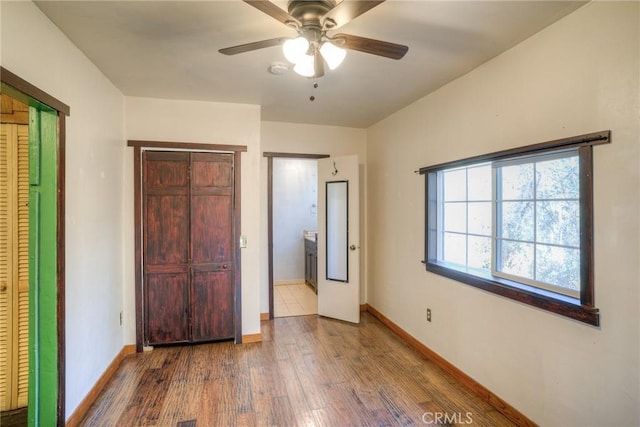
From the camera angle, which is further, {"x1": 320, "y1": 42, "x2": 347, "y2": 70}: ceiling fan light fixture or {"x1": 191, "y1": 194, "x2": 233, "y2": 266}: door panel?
{"x1": 191, "y1": 194, "x2": 233, "y2": 266}: door panel

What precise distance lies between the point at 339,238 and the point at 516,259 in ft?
7.06

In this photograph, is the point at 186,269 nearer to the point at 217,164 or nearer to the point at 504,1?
the point at 217,164

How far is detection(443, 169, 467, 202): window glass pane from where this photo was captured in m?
2.82

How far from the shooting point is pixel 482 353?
2428 mm

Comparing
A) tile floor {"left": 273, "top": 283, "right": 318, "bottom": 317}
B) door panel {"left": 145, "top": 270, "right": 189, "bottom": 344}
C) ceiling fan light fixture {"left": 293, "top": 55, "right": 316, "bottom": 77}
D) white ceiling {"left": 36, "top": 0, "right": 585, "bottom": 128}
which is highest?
white ceiling {"left": 36, "top": 0, "right": 585, "bottom": 128}

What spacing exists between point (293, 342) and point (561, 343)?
234cm

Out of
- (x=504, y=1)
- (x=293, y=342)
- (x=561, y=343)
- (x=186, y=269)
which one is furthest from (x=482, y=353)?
(x=186, y=269)

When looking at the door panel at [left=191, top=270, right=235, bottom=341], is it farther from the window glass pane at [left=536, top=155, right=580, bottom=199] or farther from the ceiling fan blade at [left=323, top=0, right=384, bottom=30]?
the window glass pane at [left=536, top=155, right=580, bottom=199]

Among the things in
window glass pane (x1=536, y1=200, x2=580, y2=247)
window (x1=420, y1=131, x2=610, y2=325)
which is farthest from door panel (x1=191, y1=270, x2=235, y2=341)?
window glass pane (x1=536, y1=200, x2=580, y2=247)

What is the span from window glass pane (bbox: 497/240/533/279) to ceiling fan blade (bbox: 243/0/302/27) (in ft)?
6.50

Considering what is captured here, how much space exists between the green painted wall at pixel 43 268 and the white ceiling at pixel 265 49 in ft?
2.21

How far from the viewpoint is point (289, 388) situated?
8.32 feet

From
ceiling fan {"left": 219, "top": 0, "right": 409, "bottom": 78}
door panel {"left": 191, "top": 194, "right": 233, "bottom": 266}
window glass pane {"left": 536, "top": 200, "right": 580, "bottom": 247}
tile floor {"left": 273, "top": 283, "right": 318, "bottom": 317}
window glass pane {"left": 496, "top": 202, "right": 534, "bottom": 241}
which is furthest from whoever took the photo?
tile floor {"left": 273, "top": 283, "right": 318, "bottom": 317}

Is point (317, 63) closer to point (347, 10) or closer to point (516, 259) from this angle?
point (347, 10)
